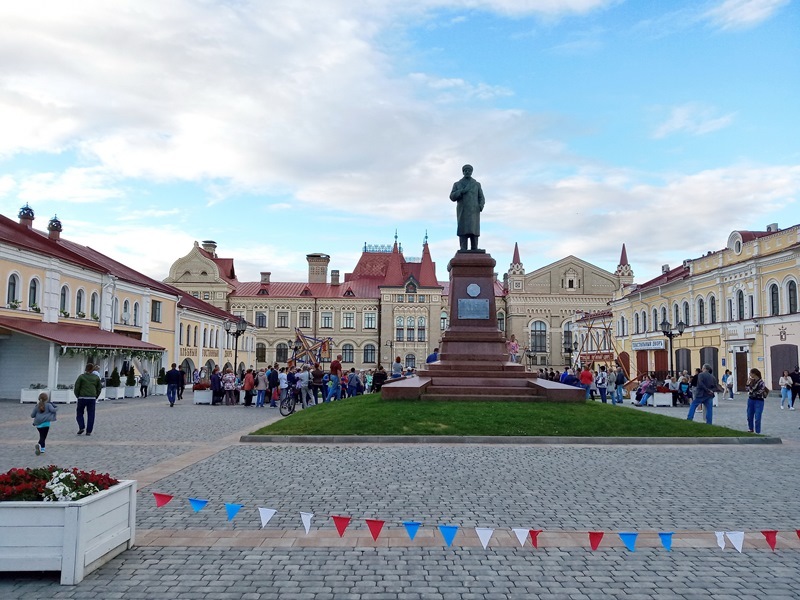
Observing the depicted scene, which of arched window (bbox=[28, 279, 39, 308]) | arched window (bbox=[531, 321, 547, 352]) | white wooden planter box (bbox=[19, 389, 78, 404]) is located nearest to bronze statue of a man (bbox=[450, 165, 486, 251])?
white wooden planter box (bbox=[19, 389, 78, 404])

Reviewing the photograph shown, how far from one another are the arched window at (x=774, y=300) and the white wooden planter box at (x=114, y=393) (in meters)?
34.4

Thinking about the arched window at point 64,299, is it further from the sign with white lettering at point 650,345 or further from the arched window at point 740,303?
the sign with white lettering at point 650,345

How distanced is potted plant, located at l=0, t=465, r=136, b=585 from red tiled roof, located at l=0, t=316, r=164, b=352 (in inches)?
975

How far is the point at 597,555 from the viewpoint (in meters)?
6.45

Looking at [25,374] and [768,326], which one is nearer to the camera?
[25,374]

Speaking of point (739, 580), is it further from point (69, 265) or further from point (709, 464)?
point (69, 265)

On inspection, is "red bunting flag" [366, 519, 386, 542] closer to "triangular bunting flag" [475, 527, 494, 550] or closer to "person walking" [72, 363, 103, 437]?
"triangular bunting flag" [475, 527, 494, 550]

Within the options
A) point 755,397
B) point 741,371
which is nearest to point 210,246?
point 741,371

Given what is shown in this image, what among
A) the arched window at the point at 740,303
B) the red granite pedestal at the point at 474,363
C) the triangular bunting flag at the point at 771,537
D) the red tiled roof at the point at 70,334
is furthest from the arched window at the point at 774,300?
the red tiled roof at the point at 70,334

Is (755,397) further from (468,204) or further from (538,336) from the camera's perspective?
(538,336)

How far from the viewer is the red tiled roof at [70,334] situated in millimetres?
27916

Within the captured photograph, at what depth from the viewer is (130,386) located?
34188 mm

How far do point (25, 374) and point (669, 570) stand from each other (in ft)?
99.2

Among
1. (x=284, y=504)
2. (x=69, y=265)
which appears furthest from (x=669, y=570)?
(x=69, y=265)
